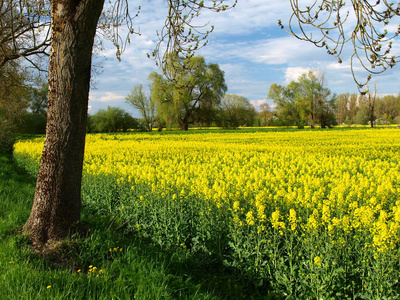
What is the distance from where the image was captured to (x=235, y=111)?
62719mm

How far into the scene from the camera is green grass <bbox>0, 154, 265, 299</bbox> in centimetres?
305

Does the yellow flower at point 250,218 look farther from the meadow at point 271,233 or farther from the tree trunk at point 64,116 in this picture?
the tree trunk at point 64,116

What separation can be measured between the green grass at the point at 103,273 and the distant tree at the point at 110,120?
147 ft

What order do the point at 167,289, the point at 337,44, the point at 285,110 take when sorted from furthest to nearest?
1. the point at 285,110
2. the point at 337,44
3. the point at 167,289

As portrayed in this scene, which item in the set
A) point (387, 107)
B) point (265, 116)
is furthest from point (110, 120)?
point (387, 107)

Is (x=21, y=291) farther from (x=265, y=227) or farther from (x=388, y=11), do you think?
(x=388, y=11)

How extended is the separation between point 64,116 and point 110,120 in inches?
1836

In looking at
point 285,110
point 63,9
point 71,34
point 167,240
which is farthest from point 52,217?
point 285,110

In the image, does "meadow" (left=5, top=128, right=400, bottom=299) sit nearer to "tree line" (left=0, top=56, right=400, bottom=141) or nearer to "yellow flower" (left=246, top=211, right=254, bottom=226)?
"yellow flower" (left=246, top=211, right=254, bottom=226)

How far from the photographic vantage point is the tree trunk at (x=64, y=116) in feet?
13.5

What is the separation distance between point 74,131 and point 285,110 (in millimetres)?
69385

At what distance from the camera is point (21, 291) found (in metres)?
2.93

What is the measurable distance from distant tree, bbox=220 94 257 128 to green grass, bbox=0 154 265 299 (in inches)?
2086

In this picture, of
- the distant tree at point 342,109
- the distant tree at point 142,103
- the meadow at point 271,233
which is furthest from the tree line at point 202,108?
the distant tree at point 342,109
